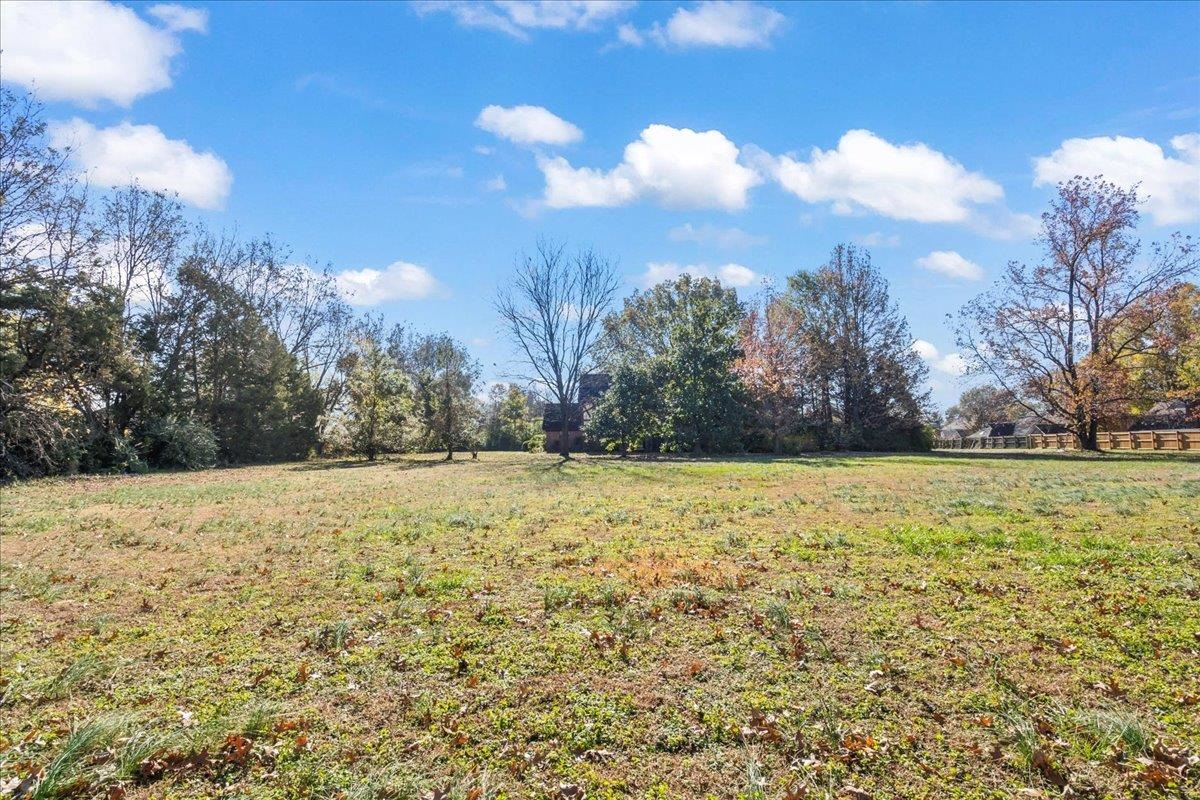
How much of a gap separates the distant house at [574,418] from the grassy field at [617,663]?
36.1 meters

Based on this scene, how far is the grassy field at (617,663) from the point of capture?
127 inches

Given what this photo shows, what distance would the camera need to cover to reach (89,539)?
9203 mm

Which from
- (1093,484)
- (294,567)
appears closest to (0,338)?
(294,567)

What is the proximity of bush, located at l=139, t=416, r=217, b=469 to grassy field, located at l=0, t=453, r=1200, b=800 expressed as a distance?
22.2 metres

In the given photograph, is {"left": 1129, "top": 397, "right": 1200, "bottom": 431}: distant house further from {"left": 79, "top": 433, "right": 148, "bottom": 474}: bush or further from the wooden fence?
{"left": 79, "top": 433, "right": 148, "bottom": 474}: bush

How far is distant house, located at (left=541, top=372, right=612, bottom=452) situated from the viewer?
45.0 meters

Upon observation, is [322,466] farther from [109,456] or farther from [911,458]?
[911,458]

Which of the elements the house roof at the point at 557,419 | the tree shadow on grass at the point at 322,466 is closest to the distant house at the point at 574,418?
the house roof at the point at 557,419

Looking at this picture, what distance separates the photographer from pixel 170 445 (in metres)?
27.7

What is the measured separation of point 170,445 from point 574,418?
2533 centimetres

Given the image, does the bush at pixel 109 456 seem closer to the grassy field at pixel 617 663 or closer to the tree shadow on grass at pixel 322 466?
the tree shadow on grass at pixel 322 466

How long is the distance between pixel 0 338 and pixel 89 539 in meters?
20.2

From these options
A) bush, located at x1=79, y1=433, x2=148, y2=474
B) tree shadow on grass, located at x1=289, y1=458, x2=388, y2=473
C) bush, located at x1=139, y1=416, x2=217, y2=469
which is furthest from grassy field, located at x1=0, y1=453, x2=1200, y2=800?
bush, located at x1=139, y1=416, x2=217, y2=469

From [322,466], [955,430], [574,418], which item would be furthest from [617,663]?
[955,430]
